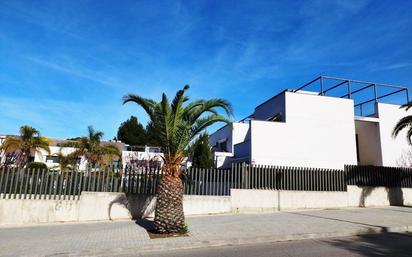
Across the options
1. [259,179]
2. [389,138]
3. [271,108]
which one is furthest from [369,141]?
[259,179]

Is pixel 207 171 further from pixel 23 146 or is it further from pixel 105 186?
pixel 23 146

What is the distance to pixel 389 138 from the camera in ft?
89.2

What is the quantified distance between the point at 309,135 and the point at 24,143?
1884 cm

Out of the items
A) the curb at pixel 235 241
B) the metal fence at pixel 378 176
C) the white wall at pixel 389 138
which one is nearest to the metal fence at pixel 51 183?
the curb at pixel 235 241

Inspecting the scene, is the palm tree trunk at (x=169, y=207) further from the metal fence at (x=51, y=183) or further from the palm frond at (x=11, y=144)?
the palm frond at (x=11, y=144)

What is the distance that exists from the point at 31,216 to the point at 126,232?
501 cm

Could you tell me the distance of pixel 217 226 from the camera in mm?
12789

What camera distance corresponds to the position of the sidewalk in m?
9.59

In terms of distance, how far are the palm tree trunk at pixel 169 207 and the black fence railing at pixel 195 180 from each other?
4.20 meters

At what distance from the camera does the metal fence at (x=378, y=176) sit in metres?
20.5

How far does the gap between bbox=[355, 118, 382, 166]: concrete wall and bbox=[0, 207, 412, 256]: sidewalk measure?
12.9 meters

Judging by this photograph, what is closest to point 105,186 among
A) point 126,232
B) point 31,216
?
point 31,216

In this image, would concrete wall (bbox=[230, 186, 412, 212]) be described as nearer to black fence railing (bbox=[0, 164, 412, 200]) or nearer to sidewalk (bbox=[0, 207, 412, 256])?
black fence railing (bbox=[0, 164, 412, 200])

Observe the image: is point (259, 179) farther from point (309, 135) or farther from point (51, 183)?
point (51, 183)
